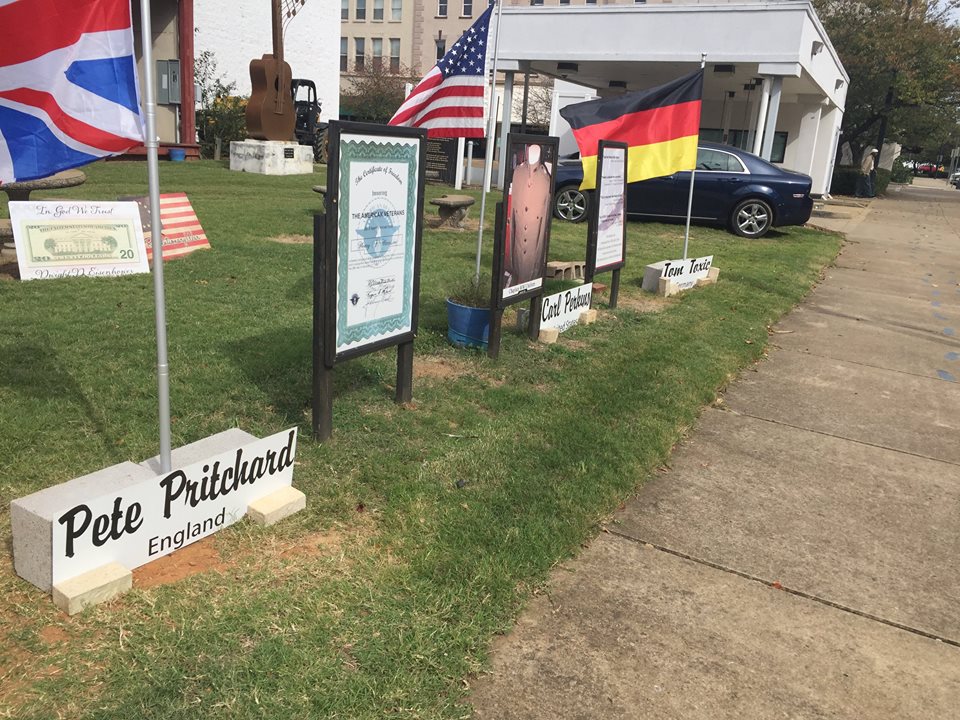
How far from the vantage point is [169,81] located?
2197 centimetres

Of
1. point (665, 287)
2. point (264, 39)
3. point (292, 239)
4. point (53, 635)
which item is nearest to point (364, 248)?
point (53, 635)

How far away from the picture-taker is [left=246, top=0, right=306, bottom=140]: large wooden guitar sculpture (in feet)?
65.4

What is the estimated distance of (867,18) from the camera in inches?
1380

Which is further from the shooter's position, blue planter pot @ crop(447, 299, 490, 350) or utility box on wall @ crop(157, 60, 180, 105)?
utility box on wall @ crop(157, 60, 180, 105)

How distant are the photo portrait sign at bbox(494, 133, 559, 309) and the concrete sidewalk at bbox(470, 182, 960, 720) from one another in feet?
5.43

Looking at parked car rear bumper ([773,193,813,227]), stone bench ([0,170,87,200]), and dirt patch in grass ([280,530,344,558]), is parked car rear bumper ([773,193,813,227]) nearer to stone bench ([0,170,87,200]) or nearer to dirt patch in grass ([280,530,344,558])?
stone bench ([0,170,87,200])

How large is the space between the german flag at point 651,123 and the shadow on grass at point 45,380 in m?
4.98

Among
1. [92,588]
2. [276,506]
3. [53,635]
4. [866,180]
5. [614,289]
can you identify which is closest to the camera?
[53,635]

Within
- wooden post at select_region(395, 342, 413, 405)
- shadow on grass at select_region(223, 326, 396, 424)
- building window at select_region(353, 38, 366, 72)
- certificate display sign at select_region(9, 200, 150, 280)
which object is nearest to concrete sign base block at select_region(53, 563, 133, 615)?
shadow on grass at select_region(223, 326, 396, 424)

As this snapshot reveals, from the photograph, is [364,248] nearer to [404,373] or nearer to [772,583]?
[404,373]

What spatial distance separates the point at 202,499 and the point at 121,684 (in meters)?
0.93

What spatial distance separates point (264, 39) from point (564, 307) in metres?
25.5

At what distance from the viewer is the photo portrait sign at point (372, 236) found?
12.5 feet

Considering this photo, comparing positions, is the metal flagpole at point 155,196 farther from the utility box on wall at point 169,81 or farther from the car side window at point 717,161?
the utility box on wall at point 169,81
